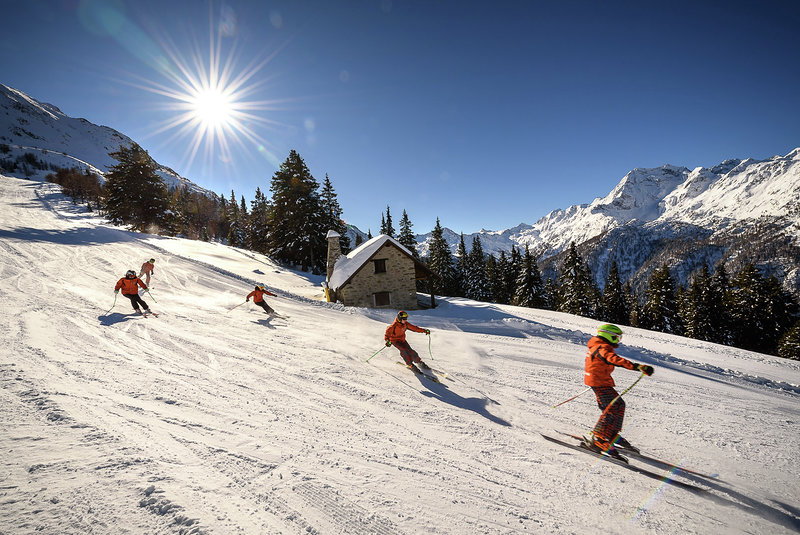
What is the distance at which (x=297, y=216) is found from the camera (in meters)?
34.5

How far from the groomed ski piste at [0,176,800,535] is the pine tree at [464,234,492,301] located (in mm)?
35822

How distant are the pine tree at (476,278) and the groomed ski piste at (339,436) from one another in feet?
118

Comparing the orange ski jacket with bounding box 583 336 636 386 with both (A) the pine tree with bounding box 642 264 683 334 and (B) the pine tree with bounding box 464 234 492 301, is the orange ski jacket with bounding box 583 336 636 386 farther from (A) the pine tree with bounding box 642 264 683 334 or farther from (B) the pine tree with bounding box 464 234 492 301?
(A) the pine tree with bounding box 642 264 683 334

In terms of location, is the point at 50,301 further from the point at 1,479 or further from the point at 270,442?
the point at 270,442

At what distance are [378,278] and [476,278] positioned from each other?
90.9 ft

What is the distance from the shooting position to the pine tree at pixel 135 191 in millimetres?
34812

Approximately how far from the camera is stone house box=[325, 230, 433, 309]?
71.2 feet

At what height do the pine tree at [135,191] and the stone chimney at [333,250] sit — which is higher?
the pine tree at [135,191]

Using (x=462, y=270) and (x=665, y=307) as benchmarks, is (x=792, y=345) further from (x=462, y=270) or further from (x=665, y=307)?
(x=462, y=270)

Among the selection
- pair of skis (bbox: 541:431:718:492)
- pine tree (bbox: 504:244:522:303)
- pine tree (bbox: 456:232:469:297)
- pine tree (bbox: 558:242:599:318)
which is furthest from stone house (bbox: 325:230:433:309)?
pine tree (bbox: 504:244:522:303)

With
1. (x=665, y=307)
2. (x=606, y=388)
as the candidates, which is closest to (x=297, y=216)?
(x=606, y=388)

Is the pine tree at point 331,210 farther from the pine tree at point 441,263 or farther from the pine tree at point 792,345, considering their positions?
the pine tree at point 792,345

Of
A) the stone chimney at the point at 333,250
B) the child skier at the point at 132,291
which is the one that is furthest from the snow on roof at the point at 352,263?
the child skier at the point at 132,291

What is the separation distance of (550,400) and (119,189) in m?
49.6
